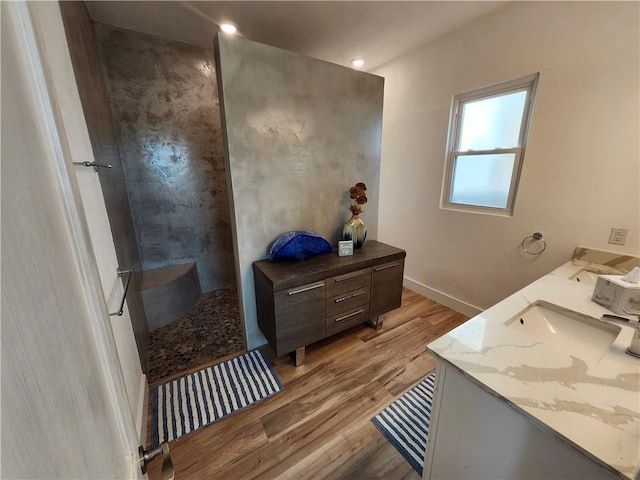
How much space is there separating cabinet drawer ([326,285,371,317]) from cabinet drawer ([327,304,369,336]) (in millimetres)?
33

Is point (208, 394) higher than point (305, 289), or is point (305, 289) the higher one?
point (305, 289)

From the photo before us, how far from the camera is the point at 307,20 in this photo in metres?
2.00

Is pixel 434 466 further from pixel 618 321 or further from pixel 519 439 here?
pixel 618 321

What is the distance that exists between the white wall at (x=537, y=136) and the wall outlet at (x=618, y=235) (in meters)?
0.03

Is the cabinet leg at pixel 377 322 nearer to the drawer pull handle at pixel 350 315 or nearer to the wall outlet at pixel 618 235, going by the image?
the drawer pull handle at pixel 350 315

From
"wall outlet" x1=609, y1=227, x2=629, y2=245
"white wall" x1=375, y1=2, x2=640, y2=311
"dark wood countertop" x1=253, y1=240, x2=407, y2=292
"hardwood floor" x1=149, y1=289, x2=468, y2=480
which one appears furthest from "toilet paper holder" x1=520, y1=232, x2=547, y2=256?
"hardwood floor" x1=149, y1=289, x2=468, y2=480

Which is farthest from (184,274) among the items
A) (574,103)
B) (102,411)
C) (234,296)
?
(574,103)

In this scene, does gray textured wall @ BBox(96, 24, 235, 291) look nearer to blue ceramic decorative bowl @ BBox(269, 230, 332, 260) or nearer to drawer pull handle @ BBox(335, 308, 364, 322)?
blue ceramic decorative bowl @ BBox(269, 230, 332, 260)

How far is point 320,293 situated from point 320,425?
79 centimetres

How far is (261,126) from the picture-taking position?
1760mm

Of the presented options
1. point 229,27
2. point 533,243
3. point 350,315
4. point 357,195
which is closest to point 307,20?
point 229,27

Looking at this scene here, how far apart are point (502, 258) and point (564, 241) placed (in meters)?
0.44

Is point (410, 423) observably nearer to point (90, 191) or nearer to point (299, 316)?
point (299, 316)

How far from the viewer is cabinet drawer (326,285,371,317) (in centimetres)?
191
